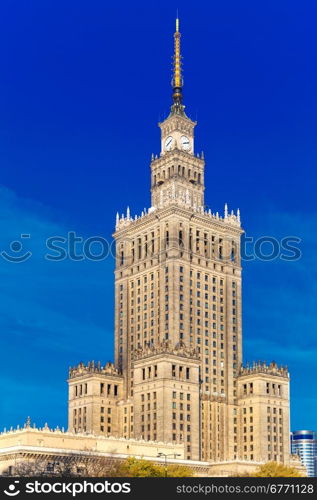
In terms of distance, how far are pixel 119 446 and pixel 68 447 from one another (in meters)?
14.1

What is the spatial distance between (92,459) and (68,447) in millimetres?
6158
